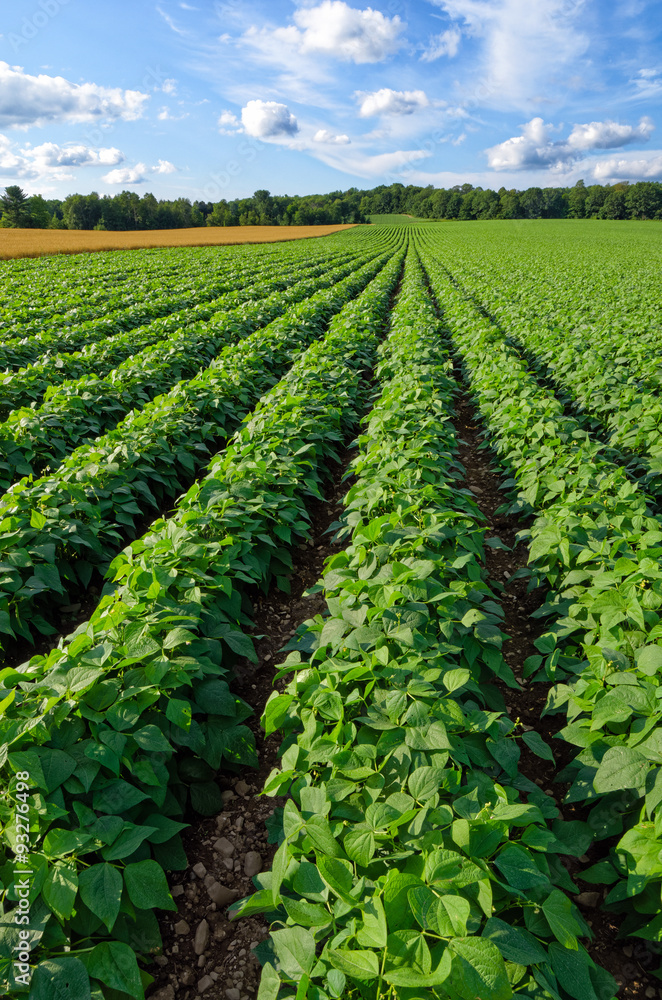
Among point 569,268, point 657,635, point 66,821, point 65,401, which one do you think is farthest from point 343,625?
point 569,268

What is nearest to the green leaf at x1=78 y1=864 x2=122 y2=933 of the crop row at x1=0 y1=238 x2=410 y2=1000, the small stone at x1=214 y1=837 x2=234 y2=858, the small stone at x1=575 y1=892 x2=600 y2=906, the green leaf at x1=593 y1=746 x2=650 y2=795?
the crop row at x1=0 y1=238 x2=410 y2=1000

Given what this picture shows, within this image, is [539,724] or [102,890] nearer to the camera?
[102,890]

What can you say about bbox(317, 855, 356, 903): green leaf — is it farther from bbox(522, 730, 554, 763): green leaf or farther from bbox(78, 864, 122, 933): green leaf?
bbox(522, 730, 554, 763): green leaf

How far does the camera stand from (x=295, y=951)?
1411mm

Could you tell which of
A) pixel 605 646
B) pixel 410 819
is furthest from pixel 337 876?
pixel 605 646

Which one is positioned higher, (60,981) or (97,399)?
(97,399)

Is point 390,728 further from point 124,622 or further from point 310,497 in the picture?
point 310,497

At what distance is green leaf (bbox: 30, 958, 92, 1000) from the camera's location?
4.87 ft

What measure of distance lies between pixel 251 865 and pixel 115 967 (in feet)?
2.67

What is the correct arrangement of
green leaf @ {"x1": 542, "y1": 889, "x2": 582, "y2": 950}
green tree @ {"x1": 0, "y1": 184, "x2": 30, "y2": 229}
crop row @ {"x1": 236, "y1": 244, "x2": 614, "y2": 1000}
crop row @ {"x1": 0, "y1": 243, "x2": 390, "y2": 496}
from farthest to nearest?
green tree @ {"x1": 0, "y1": 184, "x2": 30, "y2": 229}
crop row @ {"x1": 0, "y1": 243, "x2": 390, "y2": 496}
green leaf @ {"x1": 542, "y1": 889, "x2": 582, "y2": 950}
crop row @ {"x1": 236, "y1": 244, "x2": 614, "y2": 1000}

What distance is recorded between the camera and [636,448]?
5.64 m

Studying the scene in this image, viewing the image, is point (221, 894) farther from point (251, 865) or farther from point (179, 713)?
point (179, 713)

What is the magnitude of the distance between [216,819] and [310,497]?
138 inches

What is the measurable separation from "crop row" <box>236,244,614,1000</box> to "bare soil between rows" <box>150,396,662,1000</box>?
29cm
